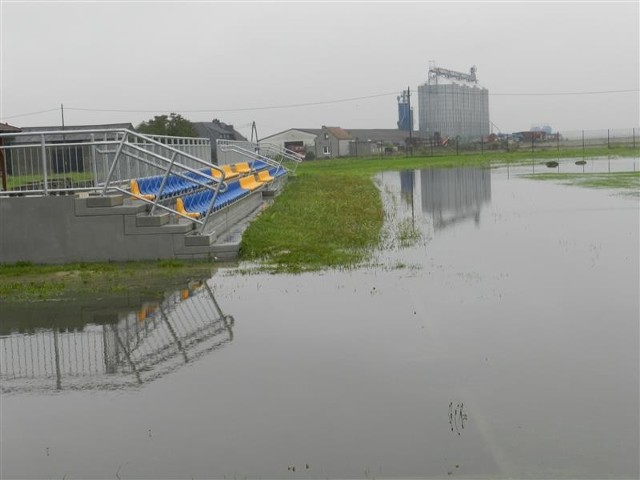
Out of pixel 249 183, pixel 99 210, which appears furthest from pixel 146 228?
pixel 249 183

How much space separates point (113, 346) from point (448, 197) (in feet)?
60.7

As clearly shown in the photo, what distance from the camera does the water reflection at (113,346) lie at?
272 inches

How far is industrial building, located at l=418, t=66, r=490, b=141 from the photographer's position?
113m

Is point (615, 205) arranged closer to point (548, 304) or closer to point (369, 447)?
point (548, 304)

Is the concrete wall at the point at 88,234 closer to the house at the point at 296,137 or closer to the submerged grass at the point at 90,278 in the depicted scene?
the submerged grass at the point at 90,278

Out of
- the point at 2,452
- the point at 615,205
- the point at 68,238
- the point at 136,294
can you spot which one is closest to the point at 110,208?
the point at 68,238

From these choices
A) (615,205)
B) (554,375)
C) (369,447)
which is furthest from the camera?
(615,205)

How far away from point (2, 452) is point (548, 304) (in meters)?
5.70

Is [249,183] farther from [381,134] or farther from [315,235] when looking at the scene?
[381,134]

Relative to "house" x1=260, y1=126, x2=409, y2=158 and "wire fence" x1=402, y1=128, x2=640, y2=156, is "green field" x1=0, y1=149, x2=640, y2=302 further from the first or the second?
"house" x1=260, y1=126, x2=409, y2=158

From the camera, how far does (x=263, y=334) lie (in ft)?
26.7

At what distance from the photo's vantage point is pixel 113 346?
7957 mm

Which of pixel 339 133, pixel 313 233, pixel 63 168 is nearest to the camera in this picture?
pixel 63 168

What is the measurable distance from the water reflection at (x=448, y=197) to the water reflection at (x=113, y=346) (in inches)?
335
